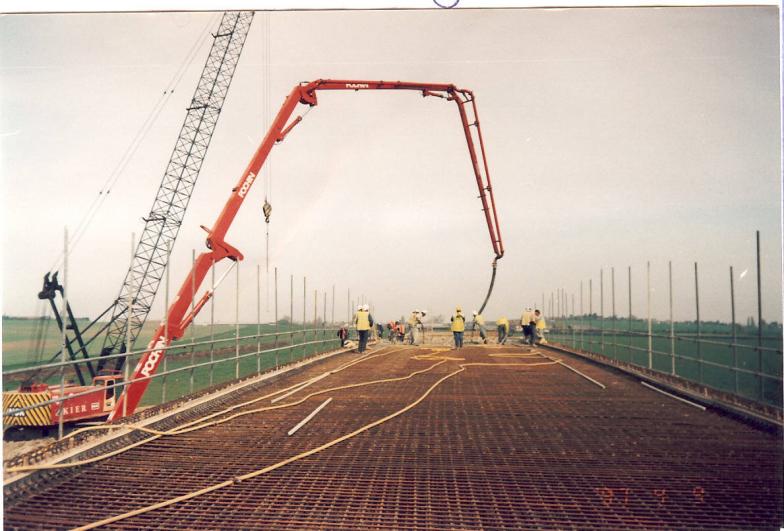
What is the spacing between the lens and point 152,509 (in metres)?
4.31

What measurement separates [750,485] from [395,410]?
4.27m

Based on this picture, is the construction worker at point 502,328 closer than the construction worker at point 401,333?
Yes

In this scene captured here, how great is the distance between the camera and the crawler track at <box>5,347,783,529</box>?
426 centimetres

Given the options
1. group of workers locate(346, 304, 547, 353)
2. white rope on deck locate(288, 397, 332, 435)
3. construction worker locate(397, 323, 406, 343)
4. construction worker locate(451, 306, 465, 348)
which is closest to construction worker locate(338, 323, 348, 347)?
group of workers locate(346, 304, 547, 353)

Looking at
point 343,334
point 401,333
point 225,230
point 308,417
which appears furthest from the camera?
point 401,333

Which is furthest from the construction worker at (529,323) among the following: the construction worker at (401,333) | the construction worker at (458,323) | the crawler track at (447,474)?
the crawler track at (447,474)

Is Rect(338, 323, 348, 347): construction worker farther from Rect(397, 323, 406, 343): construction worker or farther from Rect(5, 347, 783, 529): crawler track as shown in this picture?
Rect(5, 347, 783, 529): crawler track

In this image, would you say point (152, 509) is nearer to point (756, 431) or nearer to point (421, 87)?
point (756, 431)

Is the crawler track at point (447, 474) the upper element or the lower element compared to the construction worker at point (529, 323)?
lower

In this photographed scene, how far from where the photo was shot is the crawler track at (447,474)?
168 inches

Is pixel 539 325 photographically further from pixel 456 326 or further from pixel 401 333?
pixel 401 333

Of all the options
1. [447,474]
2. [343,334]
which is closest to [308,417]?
[447,474]

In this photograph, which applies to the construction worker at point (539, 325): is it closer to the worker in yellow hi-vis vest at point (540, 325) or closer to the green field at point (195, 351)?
the worker in yellow hi-vis vest at point (540, 325)

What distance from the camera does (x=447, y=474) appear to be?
515 cm
